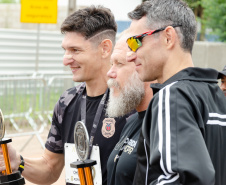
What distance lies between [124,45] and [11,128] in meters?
6.36

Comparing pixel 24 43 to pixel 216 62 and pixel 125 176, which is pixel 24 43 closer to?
pixel 216 62

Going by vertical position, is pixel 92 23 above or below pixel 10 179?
above

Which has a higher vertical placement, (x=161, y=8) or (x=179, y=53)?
(x=161, y=8)

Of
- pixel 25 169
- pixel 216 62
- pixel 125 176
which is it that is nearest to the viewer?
pixel 125 176

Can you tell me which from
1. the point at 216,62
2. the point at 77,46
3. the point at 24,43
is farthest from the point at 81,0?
the point at 77,46

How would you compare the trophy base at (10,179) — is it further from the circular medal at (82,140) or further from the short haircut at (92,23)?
the short haircut at (92,23)

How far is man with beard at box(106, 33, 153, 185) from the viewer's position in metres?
2.75

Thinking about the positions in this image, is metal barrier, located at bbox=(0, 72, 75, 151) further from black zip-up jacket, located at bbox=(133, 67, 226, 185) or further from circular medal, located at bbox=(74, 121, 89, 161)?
black zip-up jacket, located at bbox=(133, 67, 226, 185)

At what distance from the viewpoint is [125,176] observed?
107 inches

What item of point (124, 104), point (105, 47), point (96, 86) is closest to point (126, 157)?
point (124, 104)

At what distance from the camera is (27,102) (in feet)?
29.5

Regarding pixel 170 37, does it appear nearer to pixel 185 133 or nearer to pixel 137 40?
pixel 137 40

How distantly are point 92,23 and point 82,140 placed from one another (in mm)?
1244

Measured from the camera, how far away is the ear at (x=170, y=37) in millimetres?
2259
